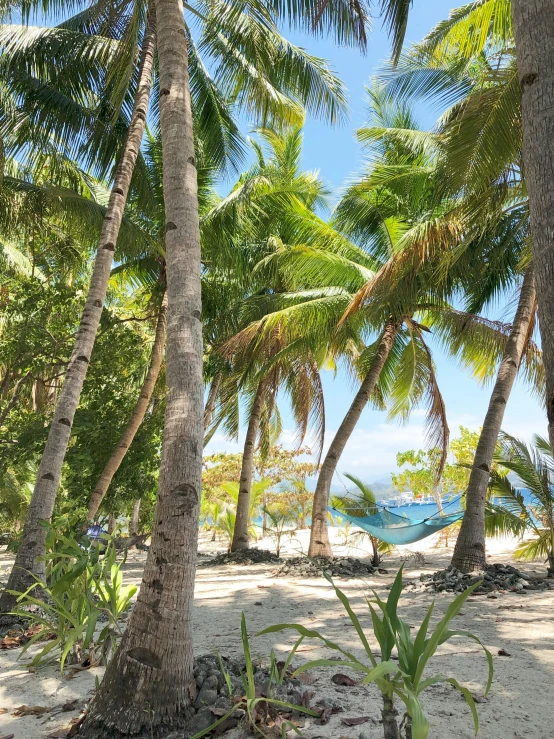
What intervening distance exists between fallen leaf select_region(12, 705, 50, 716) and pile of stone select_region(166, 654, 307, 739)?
747 millimetres

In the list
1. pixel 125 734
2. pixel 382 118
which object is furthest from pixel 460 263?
pixel 125 734

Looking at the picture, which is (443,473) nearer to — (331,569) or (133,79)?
(331,569)

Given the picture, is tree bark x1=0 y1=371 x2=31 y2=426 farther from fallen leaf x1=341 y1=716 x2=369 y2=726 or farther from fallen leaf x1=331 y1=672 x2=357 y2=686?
fallen leaf x1=341 y1=716 x2=369 y2=726

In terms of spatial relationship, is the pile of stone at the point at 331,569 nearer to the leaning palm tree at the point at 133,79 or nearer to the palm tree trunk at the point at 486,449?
the palm tree trunk at the point at 486,449

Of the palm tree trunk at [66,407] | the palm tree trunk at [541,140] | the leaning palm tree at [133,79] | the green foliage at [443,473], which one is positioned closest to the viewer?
the palm tree trunk at [541,140]

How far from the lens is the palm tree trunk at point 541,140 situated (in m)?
1.70

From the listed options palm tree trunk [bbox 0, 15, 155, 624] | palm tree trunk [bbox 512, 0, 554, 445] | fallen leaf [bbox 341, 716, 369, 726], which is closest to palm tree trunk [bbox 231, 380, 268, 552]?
palm tree trunk [bbox 0, 15, 155, 624]

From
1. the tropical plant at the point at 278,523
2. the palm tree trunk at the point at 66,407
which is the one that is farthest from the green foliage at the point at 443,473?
the palm tree trunk at the point at 66,407

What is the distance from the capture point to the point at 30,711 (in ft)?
9.06

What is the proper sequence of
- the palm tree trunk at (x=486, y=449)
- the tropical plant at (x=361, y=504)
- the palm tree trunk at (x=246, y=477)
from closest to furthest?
the palm tree trunk at (x=486, y=449) < the tropical plant at (x=361, y=504) < the palm tree trunk at (x=246, y=477)

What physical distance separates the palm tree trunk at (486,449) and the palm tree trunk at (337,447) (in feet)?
7.70

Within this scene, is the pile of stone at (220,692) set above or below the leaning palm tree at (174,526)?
below

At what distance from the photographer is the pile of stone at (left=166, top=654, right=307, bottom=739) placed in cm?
240

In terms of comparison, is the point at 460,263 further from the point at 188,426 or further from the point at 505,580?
the point at 188,426
